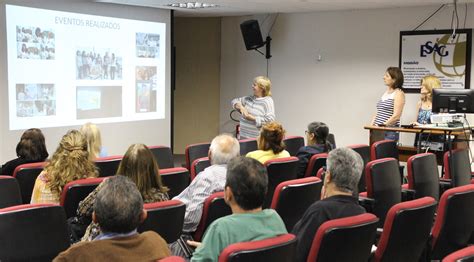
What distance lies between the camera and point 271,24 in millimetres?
10383

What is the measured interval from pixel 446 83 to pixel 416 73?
476mm

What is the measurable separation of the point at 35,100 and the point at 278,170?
4.22 m

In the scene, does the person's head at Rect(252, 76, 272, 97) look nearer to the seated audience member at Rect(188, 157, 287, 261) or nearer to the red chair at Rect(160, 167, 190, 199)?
the red chair at Rect(160, 167, 190, 199)

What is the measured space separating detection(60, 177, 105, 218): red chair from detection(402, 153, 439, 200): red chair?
2.35 metres

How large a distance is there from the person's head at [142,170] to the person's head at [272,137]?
5.32ft

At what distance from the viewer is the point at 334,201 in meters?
3.01

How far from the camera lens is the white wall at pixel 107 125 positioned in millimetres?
7168

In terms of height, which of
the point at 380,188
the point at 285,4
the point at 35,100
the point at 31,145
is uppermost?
the point at 285,4

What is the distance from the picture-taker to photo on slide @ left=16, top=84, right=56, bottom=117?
738cm

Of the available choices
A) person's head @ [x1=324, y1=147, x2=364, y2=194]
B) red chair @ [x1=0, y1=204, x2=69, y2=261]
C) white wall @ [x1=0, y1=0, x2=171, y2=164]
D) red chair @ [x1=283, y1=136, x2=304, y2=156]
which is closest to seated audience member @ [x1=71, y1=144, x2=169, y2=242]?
red chair @ [x1=0, y1=204, x2=69, y2=261]

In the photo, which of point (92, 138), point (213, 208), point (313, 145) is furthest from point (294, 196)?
point (92, 138)

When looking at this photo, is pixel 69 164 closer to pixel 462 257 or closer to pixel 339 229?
pixel 339 229

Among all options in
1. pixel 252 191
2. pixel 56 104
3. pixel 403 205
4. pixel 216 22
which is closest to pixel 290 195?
pixel 403 205

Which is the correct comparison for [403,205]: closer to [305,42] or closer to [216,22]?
[305,42]
